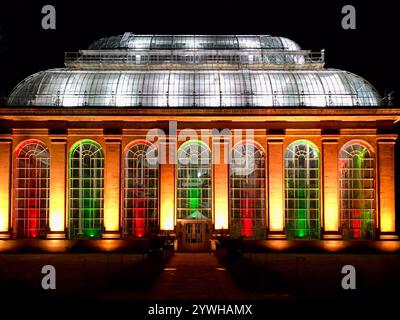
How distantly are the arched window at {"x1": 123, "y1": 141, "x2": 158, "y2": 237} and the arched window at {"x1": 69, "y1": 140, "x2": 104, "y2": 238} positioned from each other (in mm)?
2635

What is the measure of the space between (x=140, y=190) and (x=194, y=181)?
558cm

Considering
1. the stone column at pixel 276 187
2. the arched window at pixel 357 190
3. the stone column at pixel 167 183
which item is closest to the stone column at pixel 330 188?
the arched window at pixel 357 190

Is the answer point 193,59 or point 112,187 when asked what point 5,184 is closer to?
point 112,187

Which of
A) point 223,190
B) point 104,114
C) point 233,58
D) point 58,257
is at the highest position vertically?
point 233,58

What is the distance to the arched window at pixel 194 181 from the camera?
6856cm

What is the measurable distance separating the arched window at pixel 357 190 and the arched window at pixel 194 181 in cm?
1368

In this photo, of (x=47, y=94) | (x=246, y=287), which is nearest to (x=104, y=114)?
(x=47, y=94)

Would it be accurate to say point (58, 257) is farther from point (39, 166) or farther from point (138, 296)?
point (138, 296)

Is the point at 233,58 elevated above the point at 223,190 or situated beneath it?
elevated above

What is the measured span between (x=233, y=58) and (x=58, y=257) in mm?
29547

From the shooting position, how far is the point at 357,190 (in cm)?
6881

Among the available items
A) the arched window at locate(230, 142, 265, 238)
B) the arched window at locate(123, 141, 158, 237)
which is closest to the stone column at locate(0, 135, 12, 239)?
the arched window at locate(123, 141, 158, 237)

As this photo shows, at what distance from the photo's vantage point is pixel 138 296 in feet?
104

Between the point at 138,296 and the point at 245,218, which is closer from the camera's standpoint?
the point at 138,296
